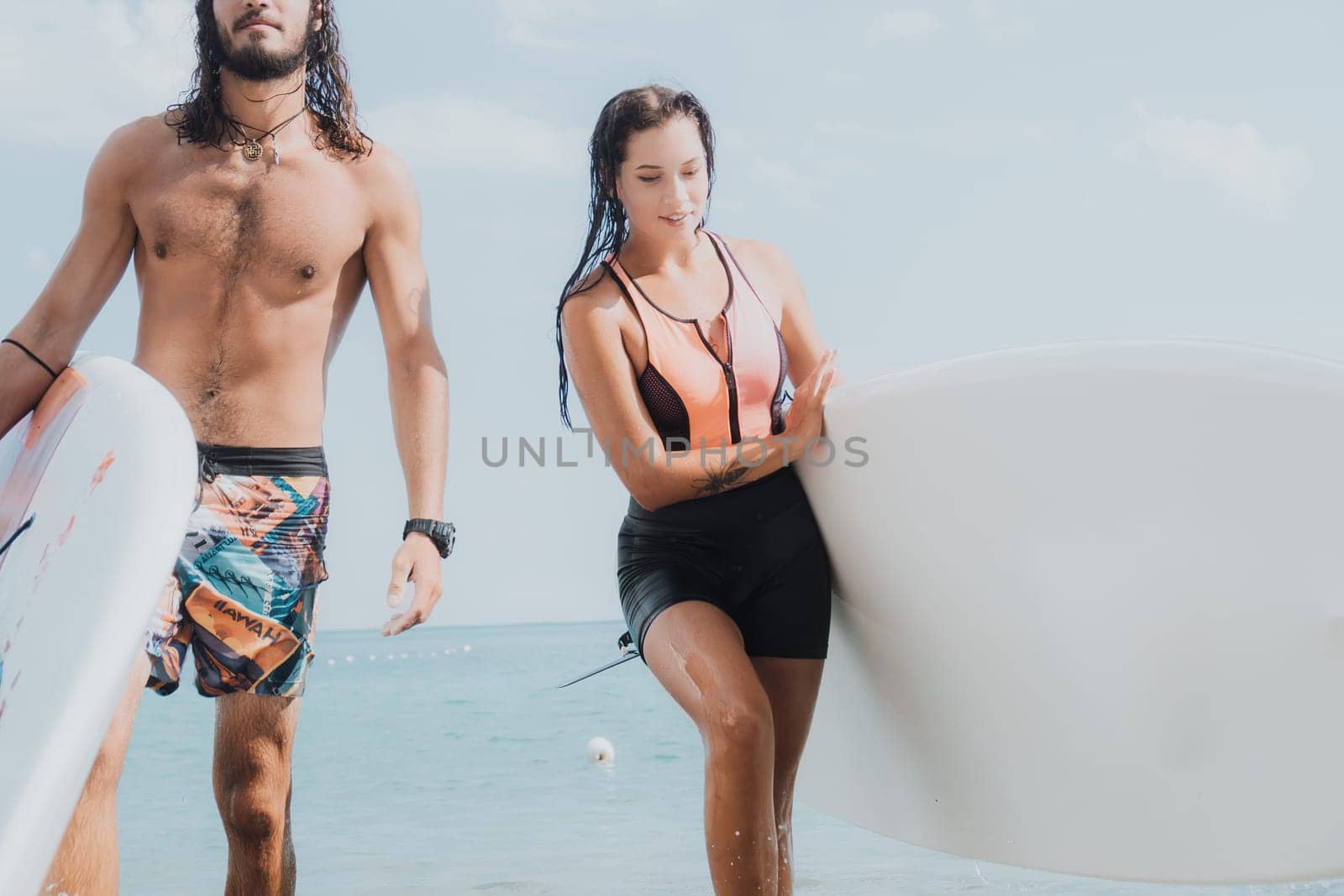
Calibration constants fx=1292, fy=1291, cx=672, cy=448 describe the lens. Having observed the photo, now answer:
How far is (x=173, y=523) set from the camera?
133 centimetres

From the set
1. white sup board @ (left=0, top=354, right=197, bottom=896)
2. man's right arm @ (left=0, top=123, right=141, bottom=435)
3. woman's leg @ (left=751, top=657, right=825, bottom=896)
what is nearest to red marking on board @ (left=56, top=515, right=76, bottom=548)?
white sup board @ (left=0, top=354, right=197, bottom=896)

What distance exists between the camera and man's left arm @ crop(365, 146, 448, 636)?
2199 millimetres

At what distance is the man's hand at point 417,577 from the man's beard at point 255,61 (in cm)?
85

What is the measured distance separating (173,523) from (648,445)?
943mm

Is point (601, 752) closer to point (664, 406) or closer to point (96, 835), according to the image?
point (664, 406)

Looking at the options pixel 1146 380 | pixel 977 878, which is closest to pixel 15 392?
pixel 1146 380

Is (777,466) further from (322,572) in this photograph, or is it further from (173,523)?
(173,523)

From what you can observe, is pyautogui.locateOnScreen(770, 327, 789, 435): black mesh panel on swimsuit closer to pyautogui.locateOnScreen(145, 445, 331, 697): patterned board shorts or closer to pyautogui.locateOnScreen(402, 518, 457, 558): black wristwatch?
pyautogui.locateOnScreen(402, 518, 457, 558): black wristwatch

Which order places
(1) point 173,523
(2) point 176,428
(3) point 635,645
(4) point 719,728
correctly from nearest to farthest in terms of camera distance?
1. (1) point 173,523
2. (2) point 176,428
3. (4) point 719,728
4. (3) point 635,645

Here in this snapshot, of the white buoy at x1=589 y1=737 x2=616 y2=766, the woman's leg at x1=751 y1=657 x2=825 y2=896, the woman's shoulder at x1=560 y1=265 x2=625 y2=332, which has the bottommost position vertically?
the white buoy at x1=589 y1=737 x2=616 y2=766

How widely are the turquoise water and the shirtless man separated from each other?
212cm

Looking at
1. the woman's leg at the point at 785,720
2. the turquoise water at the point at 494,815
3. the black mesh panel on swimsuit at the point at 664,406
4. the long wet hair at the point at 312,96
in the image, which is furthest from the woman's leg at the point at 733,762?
the turquoise water at the point at 494,815

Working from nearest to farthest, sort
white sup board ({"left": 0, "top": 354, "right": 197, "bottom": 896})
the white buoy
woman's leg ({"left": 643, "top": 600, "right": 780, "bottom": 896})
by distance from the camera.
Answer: white sup board ({"left": 0, "top": 354, "right": 197, "bottom": 896})
woman's leg ({"left": 643, "top": 600, "right": 780, "bottom": 896})
the white buoy

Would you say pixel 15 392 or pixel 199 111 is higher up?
pixel 199 111
